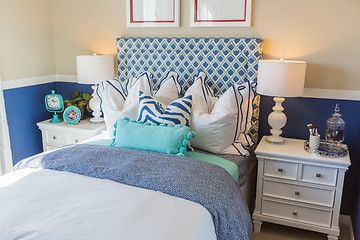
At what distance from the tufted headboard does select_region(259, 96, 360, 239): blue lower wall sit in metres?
0.25

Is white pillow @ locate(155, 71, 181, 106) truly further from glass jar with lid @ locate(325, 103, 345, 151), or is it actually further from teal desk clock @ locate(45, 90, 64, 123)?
glass jar with lid @ locate(325, 103, 345, 151)

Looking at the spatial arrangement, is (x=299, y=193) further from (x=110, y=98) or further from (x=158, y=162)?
(x=110, y=98)

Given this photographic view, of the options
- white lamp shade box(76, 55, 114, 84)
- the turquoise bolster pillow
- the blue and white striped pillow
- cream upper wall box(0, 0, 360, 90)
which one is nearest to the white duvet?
the turquoise bolster pillow

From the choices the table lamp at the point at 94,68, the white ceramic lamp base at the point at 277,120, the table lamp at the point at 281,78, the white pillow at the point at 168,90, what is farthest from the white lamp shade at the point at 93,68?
the white ceramic lamp base at the point at 277,120

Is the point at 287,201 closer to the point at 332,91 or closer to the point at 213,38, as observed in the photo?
the point at 332,91

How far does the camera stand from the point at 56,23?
11.9ft

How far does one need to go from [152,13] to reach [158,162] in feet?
5.34

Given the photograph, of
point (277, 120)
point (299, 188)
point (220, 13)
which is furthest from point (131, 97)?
point (299, 188)

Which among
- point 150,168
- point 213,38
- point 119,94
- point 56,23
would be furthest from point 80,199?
point 56,23

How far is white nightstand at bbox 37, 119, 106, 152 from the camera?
320 centimetres

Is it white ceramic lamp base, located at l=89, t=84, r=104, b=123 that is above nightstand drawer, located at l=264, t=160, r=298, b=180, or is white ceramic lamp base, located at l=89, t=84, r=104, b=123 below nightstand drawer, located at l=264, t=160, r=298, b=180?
above

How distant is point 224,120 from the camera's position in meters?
2.52

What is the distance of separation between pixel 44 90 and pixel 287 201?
2.62 metres

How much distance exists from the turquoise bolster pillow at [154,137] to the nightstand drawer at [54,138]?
1086 mm
